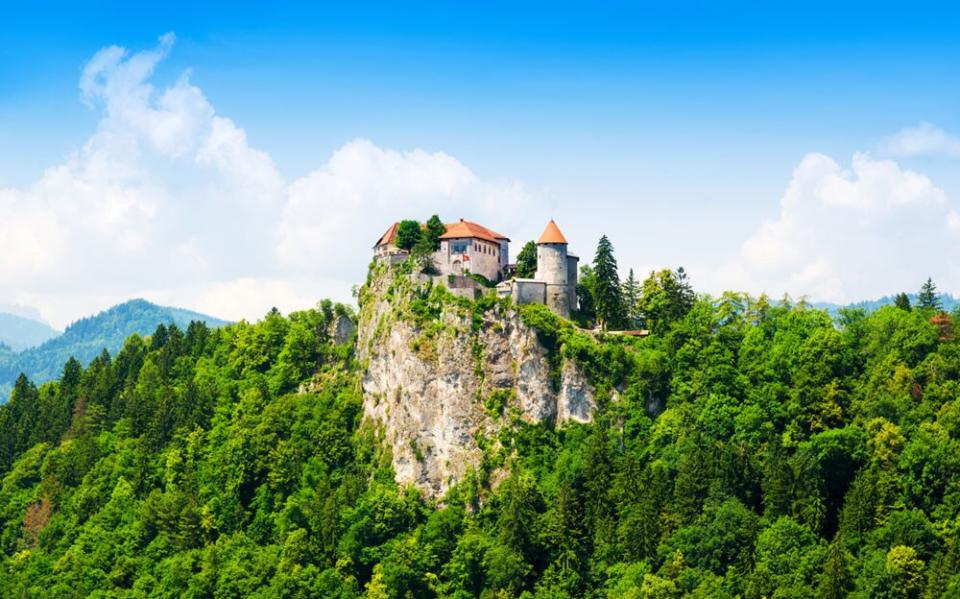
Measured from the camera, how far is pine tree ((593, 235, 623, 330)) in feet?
312

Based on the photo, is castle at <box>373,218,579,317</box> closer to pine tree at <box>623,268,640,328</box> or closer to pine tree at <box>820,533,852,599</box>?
pine tree at <box>623,268,640,328</box>

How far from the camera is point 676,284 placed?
9856 centimetres

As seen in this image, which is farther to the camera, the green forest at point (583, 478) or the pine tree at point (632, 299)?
the pine tree at point (632, 299)

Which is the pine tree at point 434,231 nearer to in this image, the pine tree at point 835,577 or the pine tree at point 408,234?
the pine tree at point 408,234

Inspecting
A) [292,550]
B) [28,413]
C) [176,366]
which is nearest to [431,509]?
[292,550]

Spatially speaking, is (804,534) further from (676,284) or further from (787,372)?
(676,284)

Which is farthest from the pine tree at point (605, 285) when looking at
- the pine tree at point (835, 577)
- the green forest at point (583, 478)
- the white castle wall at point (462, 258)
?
the pine tree at point (835, 577)

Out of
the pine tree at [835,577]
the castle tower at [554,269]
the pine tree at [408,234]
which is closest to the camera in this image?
the pine tree at [835,577]

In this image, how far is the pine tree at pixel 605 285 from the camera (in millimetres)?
95125

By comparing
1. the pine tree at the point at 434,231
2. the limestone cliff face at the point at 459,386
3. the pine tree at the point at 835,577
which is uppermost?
the pine tree at the point at 434,231

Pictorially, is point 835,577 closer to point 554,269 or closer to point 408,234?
point 554,269

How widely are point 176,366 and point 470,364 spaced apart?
136 ft

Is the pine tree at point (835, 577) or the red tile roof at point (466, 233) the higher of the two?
the red tile roof at point (466, 233)

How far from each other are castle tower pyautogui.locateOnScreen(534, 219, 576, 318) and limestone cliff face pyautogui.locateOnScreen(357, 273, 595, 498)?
4228mm
